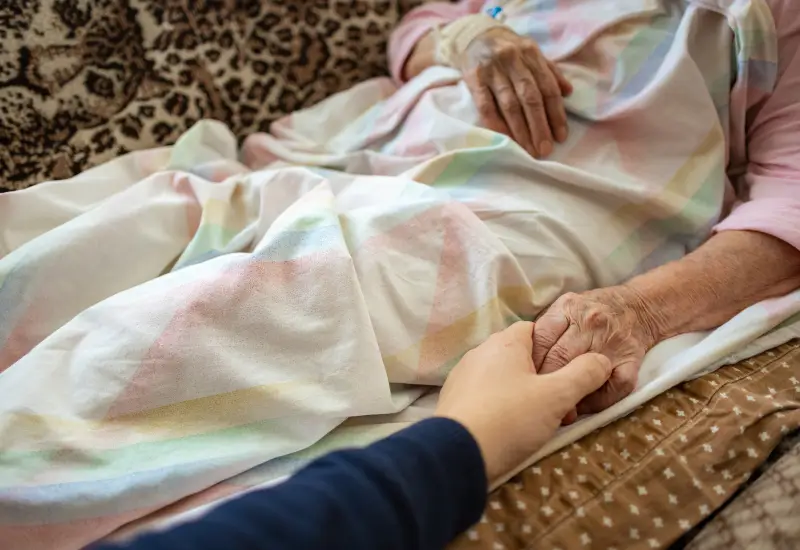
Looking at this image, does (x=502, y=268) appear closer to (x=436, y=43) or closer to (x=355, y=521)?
(x=355, y=521)

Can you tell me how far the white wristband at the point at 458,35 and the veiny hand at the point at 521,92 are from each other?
0.16 ft

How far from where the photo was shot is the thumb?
676 millimetres

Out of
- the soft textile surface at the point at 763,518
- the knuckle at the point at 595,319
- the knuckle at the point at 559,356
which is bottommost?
the soft textile surface at the point at 763,518

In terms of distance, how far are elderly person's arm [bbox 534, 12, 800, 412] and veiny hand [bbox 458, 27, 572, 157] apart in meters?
0.24

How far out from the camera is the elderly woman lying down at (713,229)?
789 millimetres

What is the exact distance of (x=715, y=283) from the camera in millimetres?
863

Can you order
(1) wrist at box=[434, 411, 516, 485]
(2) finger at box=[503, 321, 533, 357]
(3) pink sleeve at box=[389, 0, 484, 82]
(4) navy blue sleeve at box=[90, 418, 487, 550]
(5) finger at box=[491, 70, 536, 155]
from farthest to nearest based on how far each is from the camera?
(3) pink sleeve at box=[389, 0, 484, 82] < (5) finger at box=[491, 70, 536, 155] < (2) finger at box=[503, 321, 533, 357] < (1) wrist at box=[434, 411, 516, 485] < (4) navy blue sleeve at box=[90, 418, 487, 550]

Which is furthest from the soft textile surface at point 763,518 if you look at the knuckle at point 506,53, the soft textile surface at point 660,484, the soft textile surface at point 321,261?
the knuckle at point 506,53

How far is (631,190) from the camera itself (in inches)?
35.4

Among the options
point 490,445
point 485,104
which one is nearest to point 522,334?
point 490,445

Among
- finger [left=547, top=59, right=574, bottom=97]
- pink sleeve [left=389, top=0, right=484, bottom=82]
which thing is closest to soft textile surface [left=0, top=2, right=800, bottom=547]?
finger [left=547, top=59, right=574, bottom=97]

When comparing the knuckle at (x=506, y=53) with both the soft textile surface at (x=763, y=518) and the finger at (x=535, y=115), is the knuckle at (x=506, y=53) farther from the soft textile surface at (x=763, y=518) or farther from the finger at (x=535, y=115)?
the soft textile surface at (x=763, y=518)

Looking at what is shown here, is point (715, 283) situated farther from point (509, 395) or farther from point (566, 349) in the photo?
point (509, 395)

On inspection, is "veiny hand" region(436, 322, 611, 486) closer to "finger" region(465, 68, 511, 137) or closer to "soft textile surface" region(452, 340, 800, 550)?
"soft textile surface" region(452, 340, 800, 550)
